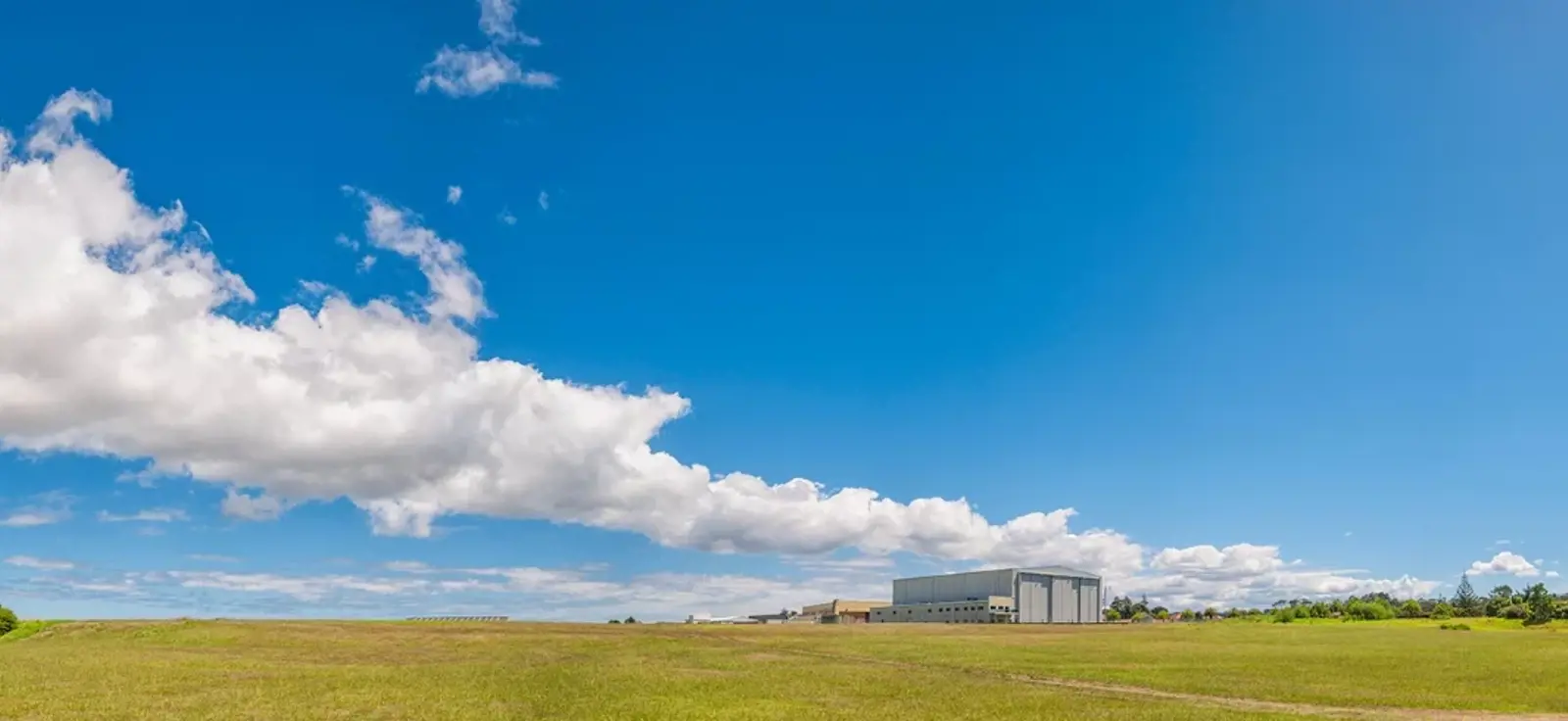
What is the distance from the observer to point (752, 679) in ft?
189

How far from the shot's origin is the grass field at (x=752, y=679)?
4134 centimetres

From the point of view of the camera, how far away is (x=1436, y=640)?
10738 cm

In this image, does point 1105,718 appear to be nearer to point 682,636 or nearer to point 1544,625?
point 682,636

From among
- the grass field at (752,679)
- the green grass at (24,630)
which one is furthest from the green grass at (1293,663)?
the green grass at (24,630)

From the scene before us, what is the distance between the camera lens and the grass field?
1628 inches

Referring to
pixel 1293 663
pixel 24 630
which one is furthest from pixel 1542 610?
pixel 24 630

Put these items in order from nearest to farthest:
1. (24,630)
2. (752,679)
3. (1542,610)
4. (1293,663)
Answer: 1. (752,679)
2. (1293,663)
3. (24,630)
4. (1542,610)

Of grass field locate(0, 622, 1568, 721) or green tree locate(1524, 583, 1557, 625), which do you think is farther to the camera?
green tree locate(1524, 583, 1557, 625)

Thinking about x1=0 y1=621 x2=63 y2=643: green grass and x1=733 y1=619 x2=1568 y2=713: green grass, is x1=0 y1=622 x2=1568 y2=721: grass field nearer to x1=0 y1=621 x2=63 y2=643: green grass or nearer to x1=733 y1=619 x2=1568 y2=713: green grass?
x1=733 y1=619 x2=1568 y2=713: green grass

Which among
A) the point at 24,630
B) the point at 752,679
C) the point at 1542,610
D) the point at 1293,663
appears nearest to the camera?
the point at 752,679

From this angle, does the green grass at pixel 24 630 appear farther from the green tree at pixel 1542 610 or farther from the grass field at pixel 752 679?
the green tree at pixel 1542 610

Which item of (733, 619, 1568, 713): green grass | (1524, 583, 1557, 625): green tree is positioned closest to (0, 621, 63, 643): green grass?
(733, 619, 1568, 713): green grass

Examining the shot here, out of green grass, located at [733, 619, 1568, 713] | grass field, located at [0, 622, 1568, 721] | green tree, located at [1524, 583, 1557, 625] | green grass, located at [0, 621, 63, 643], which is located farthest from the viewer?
green tree, located at [1524, 583, 1557, 625]

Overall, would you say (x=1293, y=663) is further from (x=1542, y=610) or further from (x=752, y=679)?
(x=1542, y=610)
